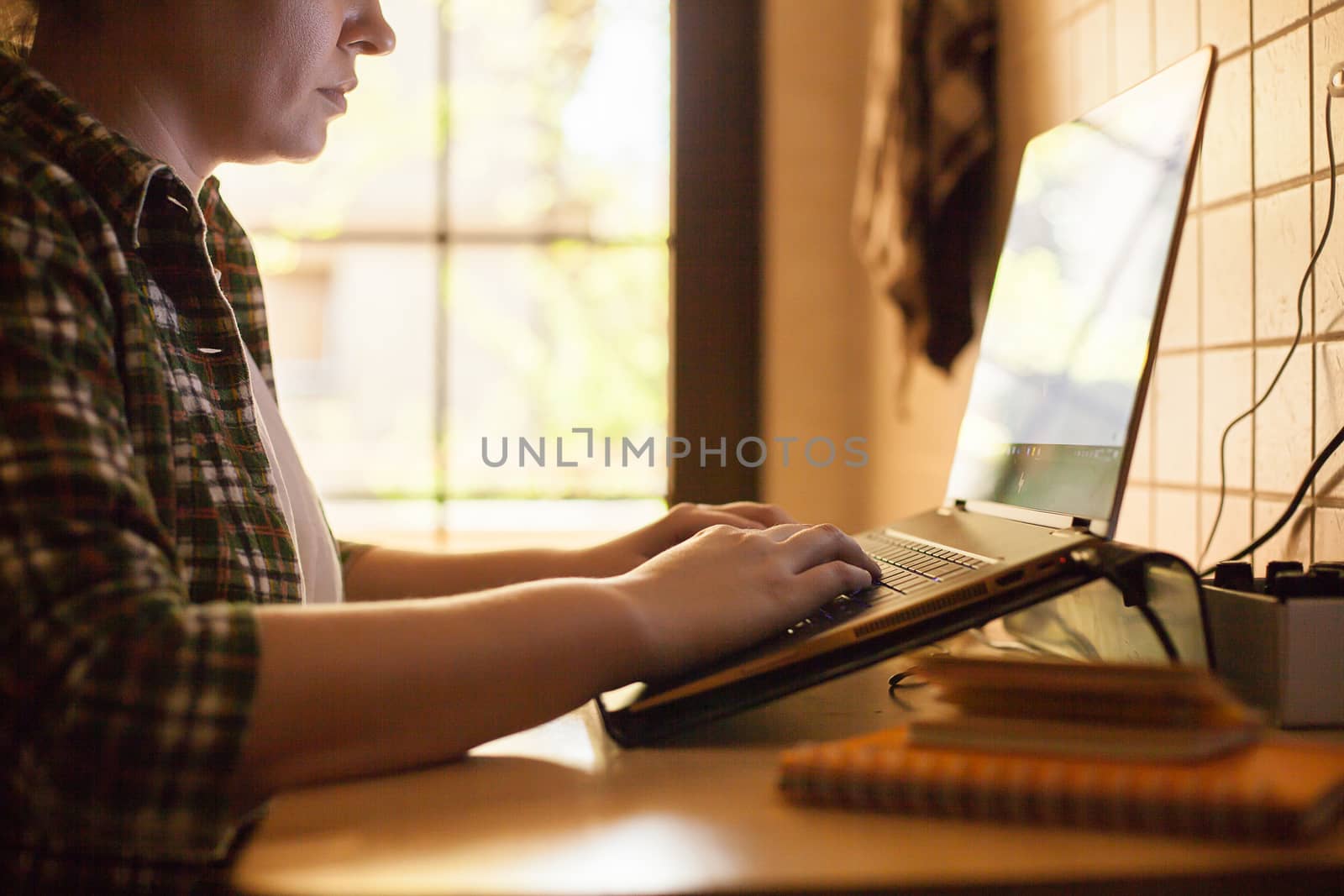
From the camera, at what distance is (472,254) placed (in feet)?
7.04

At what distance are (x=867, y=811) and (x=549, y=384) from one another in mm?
1774

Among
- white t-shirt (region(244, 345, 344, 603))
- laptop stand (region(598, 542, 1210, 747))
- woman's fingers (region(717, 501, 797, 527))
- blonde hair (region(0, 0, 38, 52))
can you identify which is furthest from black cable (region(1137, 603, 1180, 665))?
blonde hair (region(0, 0, 38, 52))

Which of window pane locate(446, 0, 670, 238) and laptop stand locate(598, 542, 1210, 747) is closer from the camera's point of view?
laptop stand locate(598, 542, 1210, 747)

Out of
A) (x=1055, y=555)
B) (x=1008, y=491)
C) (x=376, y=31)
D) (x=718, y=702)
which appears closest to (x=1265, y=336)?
(x=1008, y=491)

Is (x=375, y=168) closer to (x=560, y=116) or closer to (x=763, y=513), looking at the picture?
(x=560, y=116)

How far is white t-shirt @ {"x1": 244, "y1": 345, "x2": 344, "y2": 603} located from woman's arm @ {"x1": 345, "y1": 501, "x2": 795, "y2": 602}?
86 mm

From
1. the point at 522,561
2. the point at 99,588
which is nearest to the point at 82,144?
the point at 99,588

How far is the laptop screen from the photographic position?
0.74 metres

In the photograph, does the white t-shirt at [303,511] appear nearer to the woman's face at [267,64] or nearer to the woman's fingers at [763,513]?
the woman's face at [267,64]

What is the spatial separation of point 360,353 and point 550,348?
0.37 m

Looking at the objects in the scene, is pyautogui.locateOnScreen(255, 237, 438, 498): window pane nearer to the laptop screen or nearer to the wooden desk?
the laptop screen

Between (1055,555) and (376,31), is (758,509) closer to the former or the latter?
(1055,555)

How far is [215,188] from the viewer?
1007mm

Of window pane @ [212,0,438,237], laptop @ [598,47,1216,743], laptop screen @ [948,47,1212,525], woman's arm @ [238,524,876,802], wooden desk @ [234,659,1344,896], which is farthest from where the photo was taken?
window pane @ [212,0,438,237]
